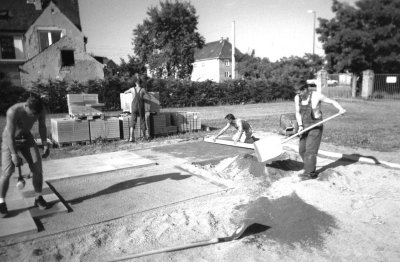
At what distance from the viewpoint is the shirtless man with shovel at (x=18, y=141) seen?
419cm

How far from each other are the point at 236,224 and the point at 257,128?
869 cm

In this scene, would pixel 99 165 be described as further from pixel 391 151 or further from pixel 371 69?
pixel 371 69

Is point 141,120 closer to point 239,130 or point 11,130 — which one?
point 239,130

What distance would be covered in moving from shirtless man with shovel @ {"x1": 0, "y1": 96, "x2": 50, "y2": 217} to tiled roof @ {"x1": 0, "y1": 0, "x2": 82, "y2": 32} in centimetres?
3297

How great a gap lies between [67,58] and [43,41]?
6027mm

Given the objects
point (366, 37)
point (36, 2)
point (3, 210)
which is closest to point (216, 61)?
point (36, 2)

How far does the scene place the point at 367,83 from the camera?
26812mm

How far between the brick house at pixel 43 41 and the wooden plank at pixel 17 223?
26.0 meters

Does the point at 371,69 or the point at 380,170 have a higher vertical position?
the point at 371,69

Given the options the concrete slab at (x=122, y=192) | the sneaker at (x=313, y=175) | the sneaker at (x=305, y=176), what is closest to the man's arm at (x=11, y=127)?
the concrete slab at (x=122, y=192)

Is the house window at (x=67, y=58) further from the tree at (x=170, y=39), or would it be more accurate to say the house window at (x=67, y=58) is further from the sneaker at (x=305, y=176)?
the sneaker at (x=305, y=176)

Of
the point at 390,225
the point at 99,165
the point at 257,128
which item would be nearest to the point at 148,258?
the point at 390,225

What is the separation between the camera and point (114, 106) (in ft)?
70.9

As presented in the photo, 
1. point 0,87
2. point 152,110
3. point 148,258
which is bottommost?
point 148,258
